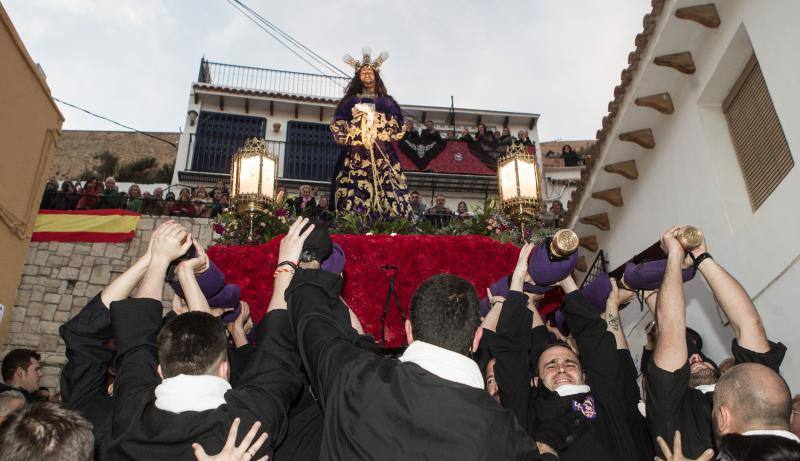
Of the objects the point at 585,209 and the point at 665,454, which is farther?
the point at 585,209

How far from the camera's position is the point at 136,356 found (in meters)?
2.33

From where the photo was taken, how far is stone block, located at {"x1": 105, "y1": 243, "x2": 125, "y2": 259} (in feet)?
39.4

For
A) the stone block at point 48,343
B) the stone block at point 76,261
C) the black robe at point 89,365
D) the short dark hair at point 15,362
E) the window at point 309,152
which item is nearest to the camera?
the black robe at point 89,365

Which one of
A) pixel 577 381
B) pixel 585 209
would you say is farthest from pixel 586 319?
pixel 585 209

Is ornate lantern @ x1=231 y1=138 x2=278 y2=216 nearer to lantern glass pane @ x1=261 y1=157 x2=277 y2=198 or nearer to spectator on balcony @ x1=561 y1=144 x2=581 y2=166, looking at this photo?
lantern glass pane @ x1=261 y1=157 x2=277 y2=198

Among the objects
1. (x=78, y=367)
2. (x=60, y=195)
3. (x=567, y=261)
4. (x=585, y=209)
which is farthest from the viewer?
(x=60, y=195)

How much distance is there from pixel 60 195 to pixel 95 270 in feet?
6.82

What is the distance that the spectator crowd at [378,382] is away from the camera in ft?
6.14

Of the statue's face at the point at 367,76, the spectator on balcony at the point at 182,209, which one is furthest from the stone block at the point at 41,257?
the statue's face at the point at 367,76

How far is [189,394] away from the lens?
2080 mm

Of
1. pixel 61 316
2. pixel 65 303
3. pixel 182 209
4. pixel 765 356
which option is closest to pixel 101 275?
pixel 65 303

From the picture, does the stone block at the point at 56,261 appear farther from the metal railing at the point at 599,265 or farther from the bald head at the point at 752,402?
the bald head at the point at 752,402

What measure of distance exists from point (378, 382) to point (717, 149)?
18.4 ft

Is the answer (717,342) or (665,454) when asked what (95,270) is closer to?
(717,342)
